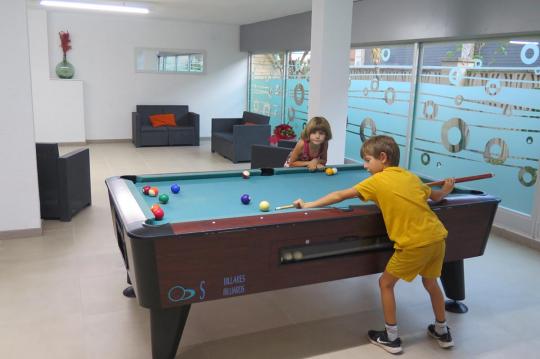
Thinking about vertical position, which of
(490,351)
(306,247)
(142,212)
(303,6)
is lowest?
(490,351)

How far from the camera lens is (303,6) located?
802cm

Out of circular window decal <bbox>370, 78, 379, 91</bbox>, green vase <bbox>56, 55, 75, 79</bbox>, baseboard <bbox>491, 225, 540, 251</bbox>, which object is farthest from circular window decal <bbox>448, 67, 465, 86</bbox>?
green vase <bbox>56, 55, 75, 79</bbox>

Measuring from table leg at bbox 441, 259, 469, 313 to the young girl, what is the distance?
4.27 ft

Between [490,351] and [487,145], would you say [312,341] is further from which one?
[487,145]

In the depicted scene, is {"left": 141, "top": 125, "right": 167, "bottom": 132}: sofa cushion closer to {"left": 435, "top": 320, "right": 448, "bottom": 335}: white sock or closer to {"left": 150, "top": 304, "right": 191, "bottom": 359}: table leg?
{"left": 150, "top": 304, "right": 191, "bottom": 359}: table leg

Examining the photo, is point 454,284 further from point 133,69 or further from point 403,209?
point 133,69

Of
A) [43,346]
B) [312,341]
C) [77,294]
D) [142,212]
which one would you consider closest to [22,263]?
[77,294]

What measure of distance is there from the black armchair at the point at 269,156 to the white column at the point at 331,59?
2.02 feet

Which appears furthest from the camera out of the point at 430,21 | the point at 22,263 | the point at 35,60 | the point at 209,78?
the point at 209,78

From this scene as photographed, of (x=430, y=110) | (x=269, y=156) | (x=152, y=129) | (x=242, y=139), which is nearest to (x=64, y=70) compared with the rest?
(x=152, y=129)

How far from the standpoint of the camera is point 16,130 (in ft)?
14.3

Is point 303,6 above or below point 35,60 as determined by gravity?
above

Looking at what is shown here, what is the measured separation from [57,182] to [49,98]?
5.26 m

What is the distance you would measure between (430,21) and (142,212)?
4707mm
